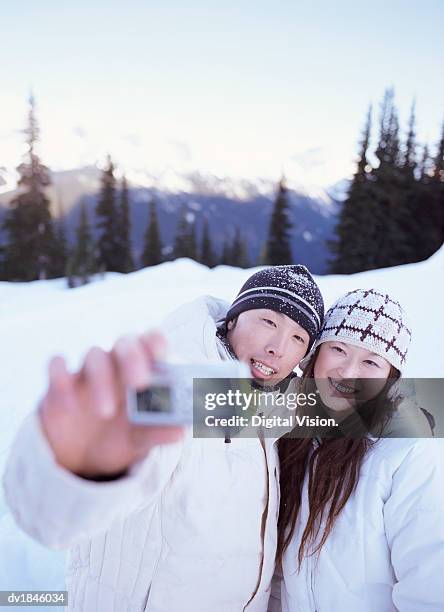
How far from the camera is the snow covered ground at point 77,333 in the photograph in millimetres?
2705

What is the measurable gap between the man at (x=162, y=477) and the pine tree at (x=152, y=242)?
28488 mm

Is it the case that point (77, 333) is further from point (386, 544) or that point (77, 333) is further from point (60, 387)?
point (60, 387)

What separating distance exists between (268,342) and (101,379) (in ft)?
3.60

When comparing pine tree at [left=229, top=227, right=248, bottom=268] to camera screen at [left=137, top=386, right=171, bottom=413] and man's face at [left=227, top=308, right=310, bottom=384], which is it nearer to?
man's face at [left=227, top=308, right=310, bottom=384]

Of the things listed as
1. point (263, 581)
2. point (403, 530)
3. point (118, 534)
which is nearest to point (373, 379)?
point (403, 530)

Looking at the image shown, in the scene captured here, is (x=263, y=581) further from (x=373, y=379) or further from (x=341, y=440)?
(x=373, y=379)

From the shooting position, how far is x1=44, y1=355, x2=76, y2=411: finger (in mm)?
764

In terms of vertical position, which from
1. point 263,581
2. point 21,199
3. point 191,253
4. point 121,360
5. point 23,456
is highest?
point 121,360

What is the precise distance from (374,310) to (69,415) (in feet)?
4.97

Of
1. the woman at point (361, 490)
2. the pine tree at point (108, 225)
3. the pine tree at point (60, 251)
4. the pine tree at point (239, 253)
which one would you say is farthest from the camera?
the pine tree at point (239, 253)

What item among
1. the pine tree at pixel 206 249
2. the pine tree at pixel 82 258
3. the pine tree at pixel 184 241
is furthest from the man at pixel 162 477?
the pine tree at pixel 206 249

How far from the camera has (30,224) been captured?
2427 centimetres

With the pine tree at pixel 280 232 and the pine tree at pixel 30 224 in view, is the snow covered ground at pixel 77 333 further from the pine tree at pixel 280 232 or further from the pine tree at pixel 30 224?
the pine tree at pixel 30 224

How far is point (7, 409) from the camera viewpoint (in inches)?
175
